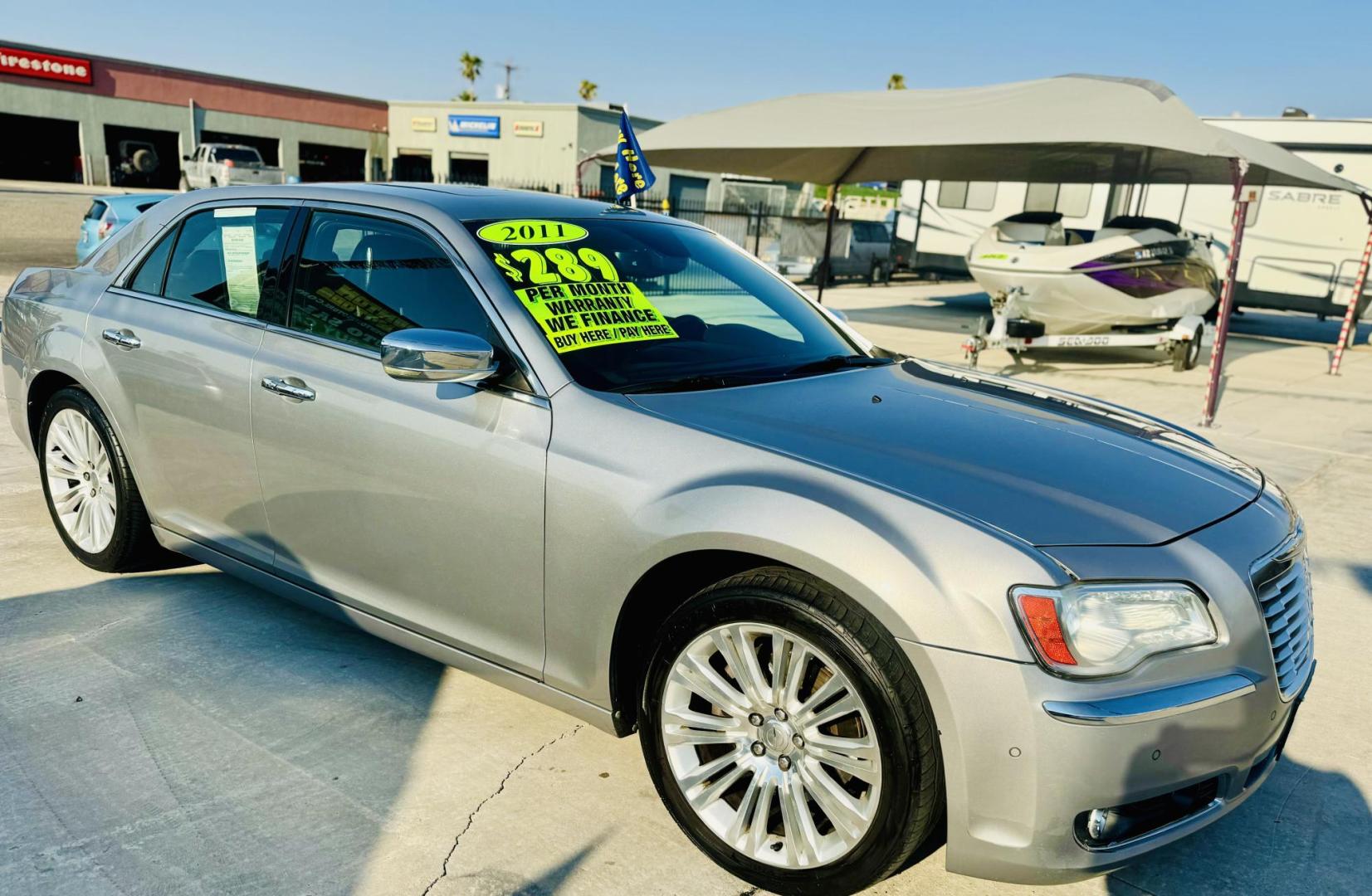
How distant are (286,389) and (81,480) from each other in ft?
5.30

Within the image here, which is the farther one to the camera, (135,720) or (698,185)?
(698,185)

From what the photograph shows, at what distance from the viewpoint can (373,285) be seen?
3328 millimetres

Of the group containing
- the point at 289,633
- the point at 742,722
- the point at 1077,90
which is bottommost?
the point at 289,633

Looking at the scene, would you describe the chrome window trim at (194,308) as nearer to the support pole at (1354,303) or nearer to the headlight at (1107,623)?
the headlight at (1107,623)

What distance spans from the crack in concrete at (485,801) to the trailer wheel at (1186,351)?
11550 millimetres

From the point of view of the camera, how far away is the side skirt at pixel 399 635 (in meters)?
2.82

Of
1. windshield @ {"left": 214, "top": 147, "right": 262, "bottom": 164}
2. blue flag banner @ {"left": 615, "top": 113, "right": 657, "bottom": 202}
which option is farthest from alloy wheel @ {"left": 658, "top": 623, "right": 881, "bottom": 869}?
windshield @ {"left": 214, "top": 147, "right": 262, "bottom": 164}

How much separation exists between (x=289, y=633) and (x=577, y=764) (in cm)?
141

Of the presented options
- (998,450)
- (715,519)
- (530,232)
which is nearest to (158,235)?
(530,232)

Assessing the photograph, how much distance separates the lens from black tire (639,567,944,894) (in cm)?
219

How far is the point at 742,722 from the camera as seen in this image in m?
2.50

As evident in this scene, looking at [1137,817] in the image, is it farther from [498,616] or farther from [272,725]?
[272,725]

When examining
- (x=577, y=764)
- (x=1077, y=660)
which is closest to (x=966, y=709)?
(x=1077, y=660)

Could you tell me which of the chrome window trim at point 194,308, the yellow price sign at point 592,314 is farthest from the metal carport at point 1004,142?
the chrome window trim at point 194,308
